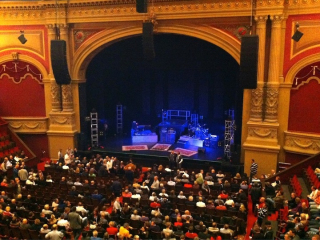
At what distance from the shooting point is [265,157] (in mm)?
14531

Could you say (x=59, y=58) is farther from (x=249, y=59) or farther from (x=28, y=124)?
(x=249, y=59)

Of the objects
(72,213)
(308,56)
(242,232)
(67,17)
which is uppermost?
(67,17)

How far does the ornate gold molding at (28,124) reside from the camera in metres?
17.6

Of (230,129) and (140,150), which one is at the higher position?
(230,129)

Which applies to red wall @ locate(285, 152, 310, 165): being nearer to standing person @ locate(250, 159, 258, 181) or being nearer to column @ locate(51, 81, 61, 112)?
standing person @ locate(250, 159, 258, 181)

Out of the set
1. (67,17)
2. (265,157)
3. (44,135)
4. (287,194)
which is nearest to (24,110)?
(44,135)

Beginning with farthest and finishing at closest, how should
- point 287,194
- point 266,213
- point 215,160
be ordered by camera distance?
point 215,160 → point 287,194 → point 266,213

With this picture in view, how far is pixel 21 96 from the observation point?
58.4ft

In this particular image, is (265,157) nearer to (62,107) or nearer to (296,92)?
(296,92)

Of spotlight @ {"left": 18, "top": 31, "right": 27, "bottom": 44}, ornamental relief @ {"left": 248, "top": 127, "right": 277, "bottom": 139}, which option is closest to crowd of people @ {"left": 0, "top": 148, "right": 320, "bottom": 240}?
ornamental relief @ {"left": 248, "top": 127, "right": 277, "bottom": 139}

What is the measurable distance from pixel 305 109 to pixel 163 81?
1014cm

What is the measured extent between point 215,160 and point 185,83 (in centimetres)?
729

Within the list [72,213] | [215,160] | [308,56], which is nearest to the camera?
[72,213]

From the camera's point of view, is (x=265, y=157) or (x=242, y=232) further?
(x=265, y=157)
